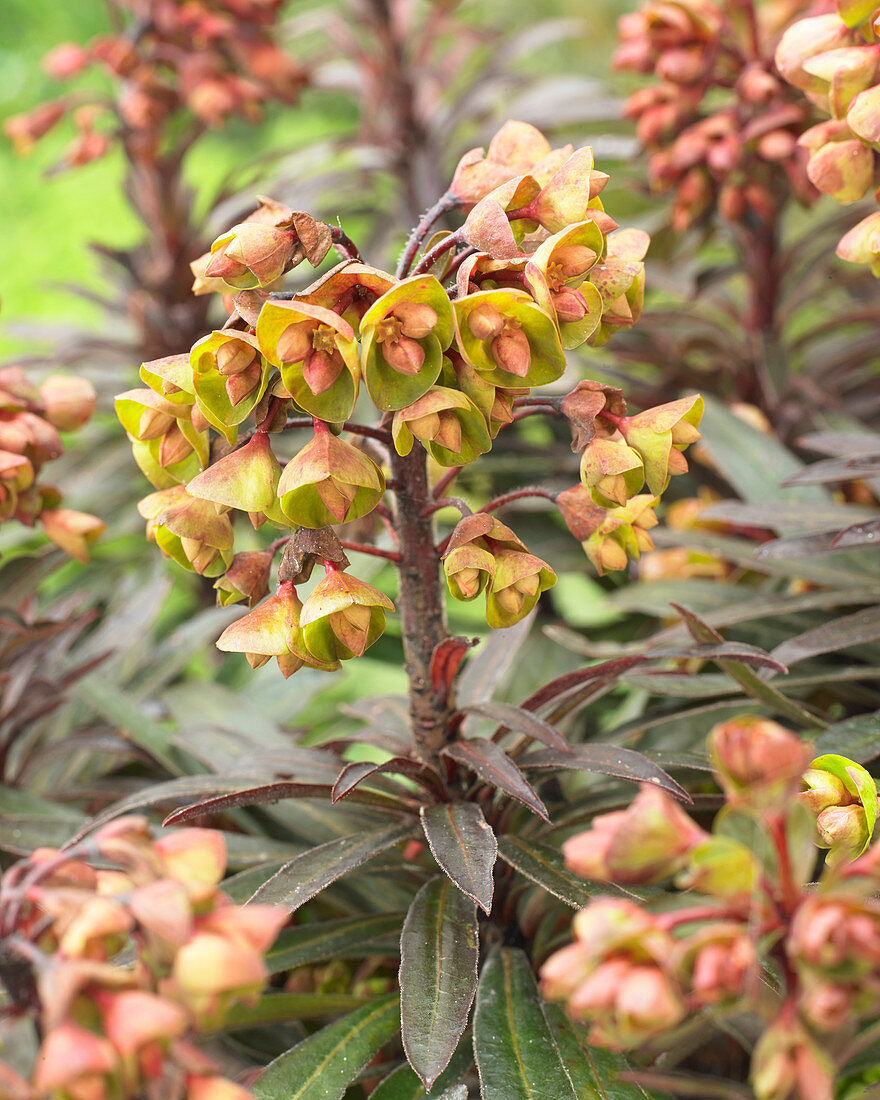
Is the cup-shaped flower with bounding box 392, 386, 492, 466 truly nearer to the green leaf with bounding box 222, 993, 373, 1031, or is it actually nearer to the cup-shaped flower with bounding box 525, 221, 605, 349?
the cup-shaped flower with bounding box 525, 221, 605, 349

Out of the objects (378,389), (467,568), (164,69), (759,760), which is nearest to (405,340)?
(378,389)

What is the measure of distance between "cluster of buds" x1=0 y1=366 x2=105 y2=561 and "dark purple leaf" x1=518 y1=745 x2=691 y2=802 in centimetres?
43

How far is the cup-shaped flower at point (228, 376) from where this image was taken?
556mm

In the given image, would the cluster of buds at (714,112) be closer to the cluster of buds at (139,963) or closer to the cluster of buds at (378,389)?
the cluster of buds at (378,389)

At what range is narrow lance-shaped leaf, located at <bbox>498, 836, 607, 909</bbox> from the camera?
69cm

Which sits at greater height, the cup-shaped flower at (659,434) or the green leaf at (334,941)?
the cup-shaped flower at (659,434)

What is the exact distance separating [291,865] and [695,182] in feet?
3.09

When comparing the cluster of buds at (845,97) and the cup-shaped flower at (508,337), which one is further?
the cluster of buds at (845,97)

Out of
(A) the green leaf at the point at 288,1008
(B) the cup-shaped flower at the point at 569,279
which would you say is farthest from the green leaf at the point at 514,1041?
(B) the cup-shaped flower at the point at 569,279

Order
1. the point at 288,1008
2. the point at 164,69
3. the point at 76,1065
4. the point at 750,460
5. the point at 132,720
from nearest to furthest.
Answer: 1. the point at 76,1065
2. the point at 288,1008
3. the point at 132,720
4. the point at 750,460
5. the point at 164,69

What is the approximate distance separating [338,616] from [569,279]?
9.4 inches

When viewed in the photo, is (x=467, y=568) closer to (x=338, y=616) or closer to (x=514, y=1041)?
(x=338, y=616)

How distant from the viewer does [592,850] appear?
0.42 metres

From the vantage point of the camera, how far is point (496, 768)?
0.70 m
